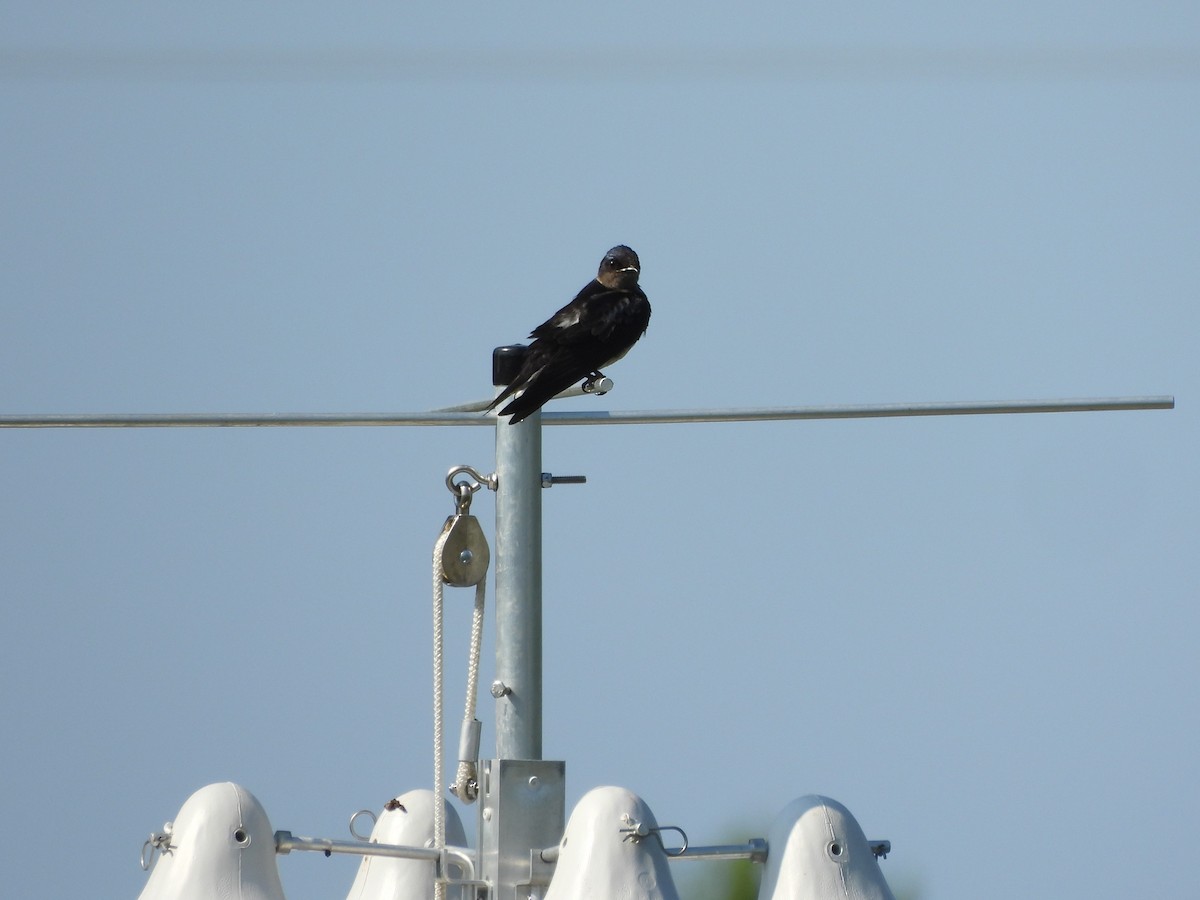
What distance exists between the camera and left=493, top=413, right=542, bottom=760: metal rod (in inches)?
203

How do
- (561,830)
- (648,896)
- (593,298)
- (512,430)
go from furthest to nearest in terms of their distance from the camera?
1. (593,298)
2. (512,430)
3. (561,830)
4. (648,896)

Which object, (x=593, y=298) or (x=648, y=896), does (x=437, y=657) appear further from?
(x=593, y=298)

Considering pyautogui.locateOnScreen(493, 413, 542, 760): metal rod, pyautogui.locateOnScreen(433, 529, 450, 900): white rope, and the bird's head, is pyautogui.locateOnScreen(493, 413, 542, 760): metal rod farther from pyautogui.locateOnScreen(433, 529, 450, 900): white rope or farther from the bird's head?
the bird's head

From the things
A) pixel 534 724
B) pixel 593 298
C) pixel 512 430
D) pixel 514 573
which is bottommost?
pixel 534 724

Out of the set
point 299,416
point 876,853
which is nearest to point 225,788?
point 299,416

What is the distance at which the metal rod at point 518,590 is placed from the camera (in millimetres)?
5160

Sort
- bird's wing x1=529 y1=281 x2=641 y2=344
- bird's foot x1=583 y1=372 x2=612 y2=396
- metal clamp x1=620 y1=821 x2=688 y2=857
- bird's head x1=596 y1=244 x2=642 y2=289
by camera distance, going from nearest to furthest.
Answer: metal clamp x1=620 y1=821 x2=688 y2=857, bird's foot x1=583 y1=372 x2=612 y2=396, bird's wing x1=529 y1=281 x2=641 y2=344, bird's head x1=596 y1=244 x2=642 y2=289

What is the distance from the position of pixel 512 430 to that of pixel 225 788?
1.24 m

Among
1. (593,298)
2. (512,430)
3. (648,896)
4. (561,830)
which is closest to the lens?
(648,896)

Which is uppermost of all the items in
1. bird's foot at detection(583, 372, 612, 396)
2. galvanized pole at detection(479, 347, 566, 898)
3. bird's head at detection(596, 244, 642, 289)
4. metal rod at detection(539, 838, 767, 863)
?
bird's head at detection(596, 244, 642, 289)

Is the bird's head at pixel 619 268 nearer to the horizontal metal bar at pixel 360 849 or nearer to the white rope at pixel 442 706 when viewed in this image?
the white rope at pixel 442 706

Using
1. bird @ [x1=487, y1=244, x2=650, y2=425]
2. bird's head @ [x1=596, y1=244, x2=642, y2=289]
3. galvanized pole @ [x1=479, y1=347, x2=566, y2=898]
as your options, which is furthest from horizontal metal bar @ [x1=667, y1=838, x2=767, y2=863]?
bird's head @ [x1=596, y1=244, x2=642, y2=289]

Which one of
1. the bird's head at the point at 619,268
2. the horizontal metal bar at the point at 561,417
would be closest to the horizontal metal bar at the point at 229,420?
the horizontal metal bar at the point at 561,417

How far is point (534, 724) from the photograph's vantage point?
204 inches
